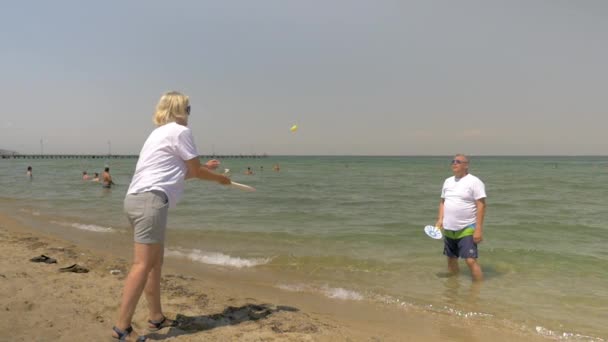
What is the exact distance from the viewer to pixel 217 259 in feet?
23.3

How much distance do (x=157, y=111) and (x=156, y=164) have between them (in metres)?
0.45

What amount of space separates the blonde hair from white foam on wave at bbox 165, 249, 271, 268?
13.2 ft

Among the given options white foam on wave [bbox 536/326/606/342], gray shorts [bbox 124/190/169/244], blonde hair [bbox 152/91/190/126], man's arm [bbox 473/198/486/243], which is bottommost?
white foam on wave [bbox 536/326/606/342]

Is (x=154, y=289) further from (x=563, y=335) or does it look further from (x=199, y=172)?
(x=563, y=335)

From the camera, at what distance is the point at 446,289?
219 inches

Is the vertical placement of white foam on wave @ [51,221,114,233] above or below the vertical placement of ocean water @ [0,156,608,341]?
below

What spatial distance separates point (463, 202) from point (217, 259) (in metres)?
4.10

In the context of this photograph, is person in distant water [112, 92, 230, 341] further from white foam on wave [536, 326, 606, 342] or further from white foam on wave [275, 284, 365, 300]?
white foam on wave [536, 326, 606, 342]

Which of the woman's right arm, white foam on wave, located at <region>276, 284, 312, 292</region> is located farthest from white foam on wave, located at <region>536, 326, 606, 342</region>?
the woman's right arm

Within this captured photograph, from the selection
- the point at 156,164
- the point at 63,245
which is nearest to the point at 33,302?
the point at 156,164

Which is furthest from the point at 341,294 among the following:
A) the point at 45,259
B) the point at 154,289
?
the point at 45,259

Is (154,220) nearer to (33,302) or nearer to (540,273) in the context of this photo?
(33,302)

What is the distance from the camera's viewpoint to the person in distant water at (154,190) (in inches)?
117

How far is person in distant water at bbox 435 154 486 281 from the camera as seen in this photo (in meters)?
5.54
